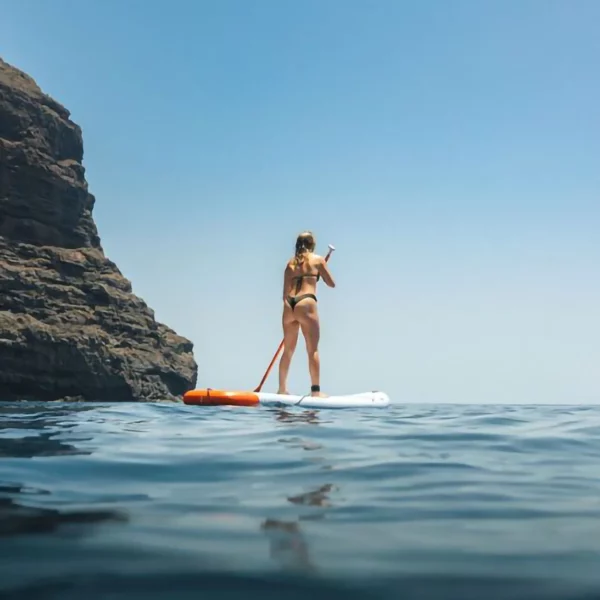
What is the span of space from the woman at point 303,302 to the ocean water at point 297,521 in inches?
274

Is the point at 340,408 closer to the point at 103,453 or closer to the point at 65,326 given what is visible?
the point at 103,453

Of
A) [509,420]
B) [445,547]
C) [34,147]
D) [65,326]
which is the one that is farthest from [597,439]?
[34,147]

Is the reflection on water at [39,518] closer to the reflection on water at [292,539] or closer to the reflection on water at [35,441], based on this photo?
the reflection on water at [292,539]

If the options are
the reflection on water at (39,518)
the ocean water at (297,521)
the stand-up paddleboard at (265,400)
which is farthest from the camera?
the stand-up paddleboard at (265,400)

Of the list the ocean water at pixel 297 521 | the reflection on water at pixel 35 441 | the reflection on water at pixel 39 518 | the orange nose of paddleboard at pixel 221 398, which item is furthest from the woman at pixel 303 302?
the reflection on water at pixel 39 518

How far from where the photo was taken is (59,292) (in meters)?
86.1

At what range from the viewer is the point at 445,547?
2.42 meters

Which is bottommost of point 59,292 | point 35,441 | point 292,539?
point 292,539

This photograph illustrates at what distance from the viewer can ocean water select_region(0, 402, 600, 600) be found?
2023 mm

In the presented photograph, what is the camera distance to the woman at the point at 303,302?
41.0 feet

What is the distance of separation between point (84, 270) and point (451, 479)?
93.8 m

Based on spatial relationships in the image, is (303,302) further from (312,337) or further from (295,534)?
(295,534)

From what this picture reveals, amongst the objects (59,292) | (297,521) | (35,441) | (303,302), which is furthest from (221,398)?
(59,292)

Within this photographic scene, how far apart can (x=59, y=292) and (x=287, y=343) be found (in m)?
80.5
